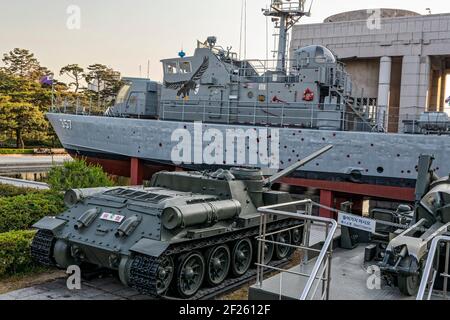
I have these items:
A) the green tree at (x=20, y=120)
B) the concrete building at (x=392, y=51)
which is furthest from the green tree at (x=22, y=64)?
the concrete building at (x=392, y=51)

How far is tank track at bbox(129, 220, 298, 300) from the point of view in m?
7.26

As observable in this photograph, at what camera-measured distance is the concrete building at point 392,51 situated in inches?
1013

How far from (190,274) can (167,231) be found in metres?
0.91

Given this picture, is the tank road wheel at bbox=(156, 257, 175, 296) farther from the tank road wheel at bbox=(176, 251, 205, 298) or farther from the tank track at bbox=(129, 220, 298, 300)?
the tank road wheel at bbox=(176, 251, 205, 298)

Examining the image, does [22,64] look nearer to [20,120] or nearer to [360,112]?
[20,120]

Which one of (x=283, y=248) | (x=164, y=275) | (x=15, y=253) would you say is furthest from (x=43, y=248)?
(x=283, y=248)

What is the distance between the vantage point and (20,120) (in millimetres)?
41688

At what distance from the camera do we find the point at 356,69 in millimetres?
29281

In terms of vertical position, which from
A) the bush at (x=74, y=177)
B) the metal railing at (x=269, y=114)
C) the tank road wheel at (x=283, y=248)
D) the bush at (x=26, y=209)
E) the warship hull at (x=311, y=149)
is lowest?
the tank road wheel at (x=283, y=248)

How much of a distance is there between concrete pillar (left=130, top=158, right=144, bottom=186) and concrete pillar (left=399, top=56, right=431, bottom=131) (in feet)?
47.0

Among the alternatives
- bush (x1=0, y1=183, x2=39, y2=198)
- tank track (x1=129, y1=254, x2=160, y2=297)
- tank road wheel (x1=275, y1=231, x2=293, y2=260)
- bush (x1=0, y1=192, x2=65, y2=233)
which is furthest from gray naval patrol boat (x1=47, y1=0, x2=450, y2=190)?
tank track (x1=129, y1=254, x2=160, y2=297)

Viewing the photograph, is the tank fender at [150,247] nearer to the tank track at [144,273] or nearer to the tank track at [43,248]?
the tank track at [144,273]

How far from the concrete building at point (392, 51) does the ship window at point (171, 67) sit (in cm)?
1081

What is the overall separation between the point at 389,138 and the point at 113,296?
34.0 ft
